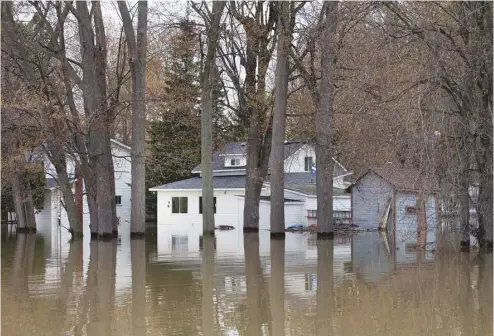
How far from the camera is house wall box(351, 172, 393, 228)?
33.9m

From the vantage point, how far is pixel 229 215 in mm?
40469

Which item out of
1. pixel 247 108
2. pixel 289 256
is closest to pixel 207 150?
pixel 247 108

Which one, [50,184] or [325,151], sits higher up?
[325,151]

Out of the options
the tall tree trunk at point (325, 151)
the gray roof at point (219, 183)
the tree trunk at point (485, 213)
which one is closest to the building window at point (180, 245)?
the tall tree trunk at point (325, 151)

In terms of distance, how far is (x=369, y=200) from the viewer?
34.5 metres

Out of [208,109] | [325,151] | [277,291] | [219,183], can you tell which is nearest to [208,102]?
[208,109]

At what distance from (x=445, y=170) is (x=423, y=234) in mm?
4169

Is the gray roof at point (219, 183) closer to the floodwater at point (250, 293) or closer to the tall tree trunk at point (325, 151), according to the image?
the tall tree trunk at point (325, 151)

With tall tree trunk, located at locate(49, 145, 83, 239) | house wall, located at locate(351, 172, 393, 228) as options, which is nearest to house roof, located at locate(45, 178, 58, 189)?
tall tree trunk, located at locate(49, 145, 83, 239)

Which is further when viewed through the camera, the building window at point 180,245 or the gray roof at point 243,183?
the gray roof at point 243,183

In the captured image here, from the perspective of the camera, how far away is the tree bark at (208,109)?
2891cm

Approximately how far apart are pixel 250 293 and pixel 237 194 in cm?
2789

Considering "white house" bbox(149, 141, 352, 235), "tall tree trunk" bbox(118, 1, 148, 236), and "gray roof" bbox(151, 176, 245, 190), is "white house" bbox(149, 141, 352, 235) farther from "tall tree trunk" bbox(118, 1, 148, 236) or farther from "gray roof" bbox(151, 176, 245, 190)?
"tall tree trunk" bbox(118, 1, 148, 236)

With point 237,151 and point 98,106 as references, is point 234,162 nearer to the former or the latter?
point 237,151
